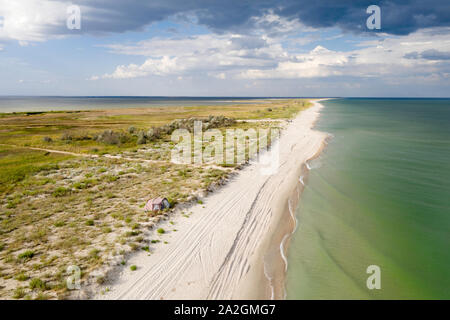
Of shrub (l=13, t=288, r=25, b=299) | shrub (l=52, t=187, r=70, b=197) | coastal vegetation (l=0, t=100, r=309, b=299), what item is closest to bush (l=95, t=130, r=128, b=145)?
coastal vegetation (l=0, t=100, r=309, b=299)

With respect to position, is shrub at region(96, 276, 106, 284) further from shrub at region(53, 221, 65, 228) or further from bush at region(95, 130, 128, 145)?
bush at region(95, 130, 128, 145)

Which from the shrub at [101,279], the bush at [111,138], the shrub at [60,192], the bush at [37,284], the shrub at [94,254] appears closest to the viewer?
the bush at [37,284]

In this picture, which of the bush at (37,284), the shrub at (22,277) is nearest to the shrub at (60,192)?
the shrub at (22,277)

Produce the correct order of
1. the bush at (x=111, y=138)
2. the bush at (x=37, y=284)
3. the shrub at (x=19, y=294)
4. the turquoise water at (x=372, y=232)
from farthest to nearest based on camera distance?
the bush at (x=111, y=138) < the turquoise water at (x=372, y=232) < the bush at (x=37, y=284) < the shrub at (x=19, y=294)

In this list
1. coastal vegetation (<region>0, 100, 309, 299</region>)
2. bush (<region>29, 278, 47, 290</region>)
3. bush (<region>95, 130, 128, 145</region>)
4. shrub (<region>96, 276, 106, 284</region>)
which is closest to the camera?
bush (<region>29, 278, 47, 290</region>)

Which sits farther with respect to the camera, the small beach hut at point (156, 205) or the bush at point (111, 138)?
the bush at point (111, 138)

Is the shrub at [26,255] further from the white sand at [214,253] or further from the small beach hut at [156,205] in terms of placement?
the small beach hut at [156,205]

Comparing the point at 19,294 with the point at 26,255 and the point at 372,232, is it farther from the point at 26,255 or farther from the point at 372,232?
A: the point at 372,232
